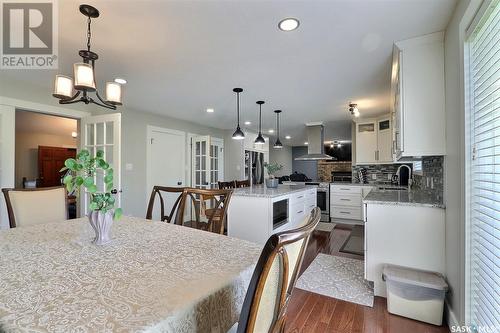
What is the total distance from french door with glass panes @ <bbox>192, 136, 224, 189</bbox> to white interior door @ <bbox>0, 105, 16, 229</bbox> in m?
2.90

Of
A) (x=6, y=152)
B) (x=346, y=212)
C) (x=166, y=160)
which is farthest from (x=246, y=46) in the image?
(x=346, y=212)

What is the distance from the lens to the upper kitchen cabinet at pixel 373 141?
4616mm

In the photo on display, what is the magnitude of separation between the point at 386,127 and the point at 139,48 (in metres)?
4.51

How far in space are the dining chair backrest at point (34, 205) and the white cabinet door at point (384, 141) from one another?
16.7 ft

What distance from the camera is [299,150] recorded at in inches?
393

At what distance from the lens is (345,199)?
197 inches

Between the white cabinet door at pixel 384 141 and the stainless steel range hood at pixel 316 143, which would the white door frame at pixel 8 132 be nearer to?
the stainless steel range hood at pixel 316 143

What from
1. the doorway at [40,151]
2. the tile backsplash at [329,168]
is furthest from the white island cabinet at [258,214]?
the tile backsplash at [329,168]

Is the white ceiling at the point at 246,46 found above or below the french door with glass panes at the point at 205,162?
above

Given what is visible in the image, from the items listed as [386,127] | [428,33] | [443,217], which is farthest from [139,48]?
[386,127]

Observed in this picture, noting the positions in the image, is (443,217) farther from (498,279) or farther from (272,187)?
(272,187)

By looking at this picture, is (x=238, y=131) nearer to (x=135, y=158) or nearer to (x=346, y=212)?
(x=135, y=158)

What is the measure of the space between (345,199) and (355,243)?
1519mm

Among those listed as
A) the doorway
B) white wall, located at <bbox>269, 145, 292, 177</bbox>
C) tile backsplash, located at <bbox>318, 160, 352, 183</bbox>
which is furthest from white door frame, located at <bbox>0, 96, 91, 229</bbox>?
tile backsplash, located at <bbox>318, 160, 352, 183</bbox>
